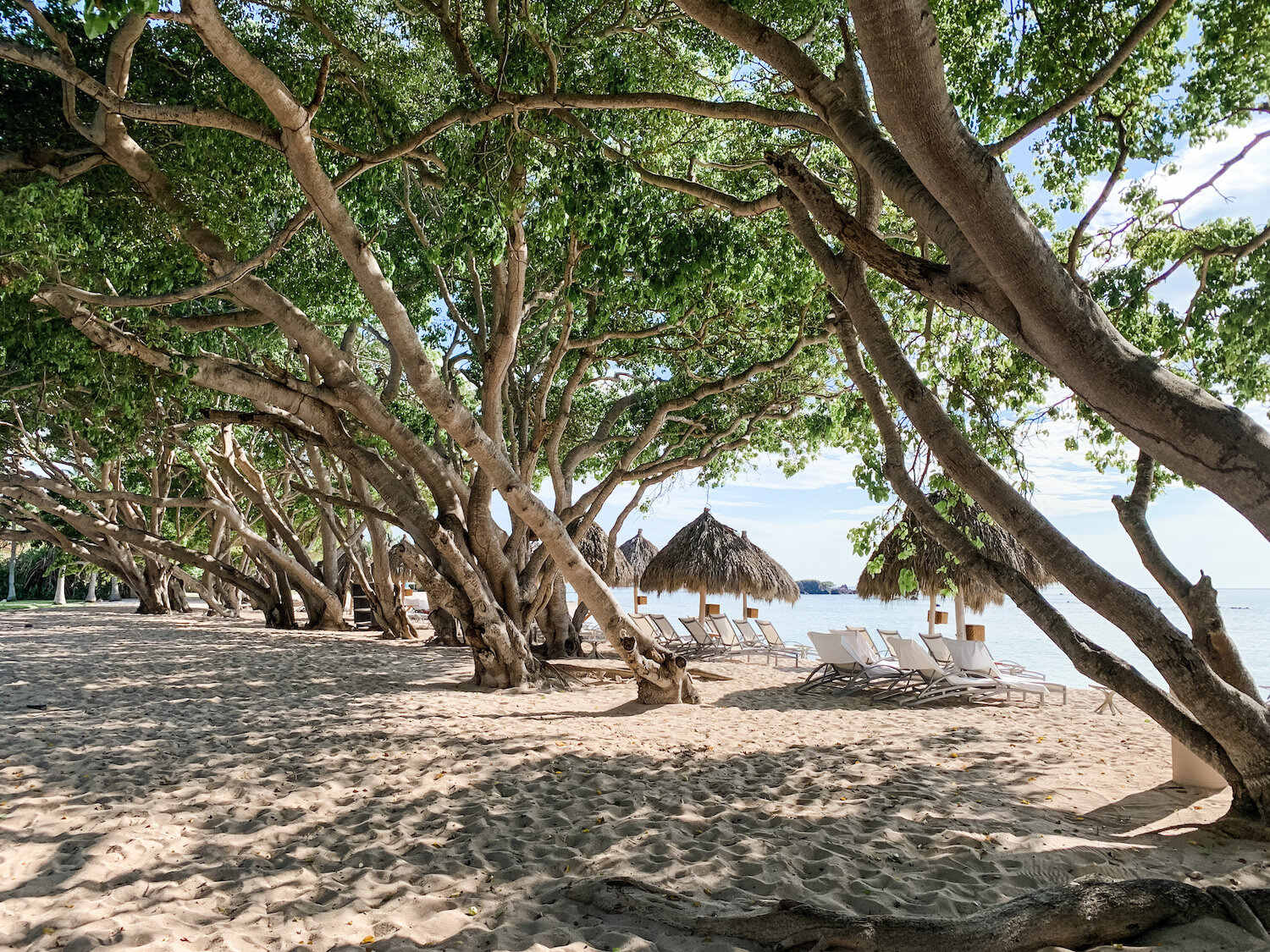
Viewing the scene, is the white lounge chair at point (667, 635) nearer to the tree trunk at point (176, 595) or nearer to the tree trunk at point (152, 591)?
the tree trunk at point (152, 591)

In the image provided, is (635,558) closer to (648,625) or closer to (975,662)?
(648,625)

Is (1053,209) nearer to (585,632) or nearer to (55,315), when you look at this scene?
(55,315)

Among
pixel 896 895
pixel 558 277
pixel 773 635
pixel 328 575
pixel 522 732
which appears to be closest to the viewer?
pixel 896 895

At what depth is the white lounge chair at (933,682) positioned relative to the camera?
34.0 feet

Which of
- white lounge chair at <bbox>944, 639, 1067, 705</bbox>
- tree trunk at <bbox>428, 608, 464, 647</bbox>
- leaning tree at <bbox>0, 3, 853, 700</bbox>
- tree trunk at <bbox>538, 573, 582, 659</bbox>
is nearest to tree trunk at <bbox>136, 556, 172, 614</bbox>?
tree trunk at <bbox>428, 608, 464, 647</bbox>

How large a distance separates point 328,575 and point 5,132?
13.9m

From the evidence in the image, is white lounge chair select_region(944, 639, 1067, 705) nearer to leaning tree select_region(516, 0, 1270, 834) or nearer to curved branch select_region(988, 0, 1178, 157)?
leaning tree select_region(516, 0, 1270, 834)

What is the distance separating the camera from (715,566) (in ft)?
64.2

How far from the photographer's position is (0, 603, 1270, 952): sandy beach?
11.1 ft

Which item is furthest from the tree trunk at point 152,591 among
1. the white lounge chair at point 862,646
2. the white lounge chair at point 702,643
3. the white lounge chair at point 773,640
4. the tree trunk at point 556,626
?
the white lounge chair at point 862,646

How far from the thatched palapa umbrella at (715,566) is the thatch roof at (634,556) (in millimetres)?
1763

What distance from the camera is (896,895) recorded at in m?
3.59

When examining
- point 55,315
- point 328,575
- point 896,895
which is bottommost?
point 896,895

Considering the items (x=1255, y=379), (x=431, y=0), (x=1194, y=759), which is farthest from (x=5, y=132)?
(x=1255, y=379)
